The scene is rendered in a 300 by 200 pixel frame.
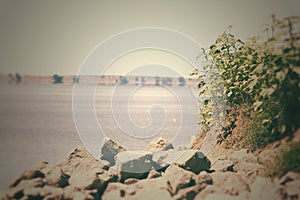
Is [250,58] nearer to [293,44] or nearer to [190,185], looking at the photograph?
[293,44]

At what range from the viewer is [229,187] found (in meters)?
4.02

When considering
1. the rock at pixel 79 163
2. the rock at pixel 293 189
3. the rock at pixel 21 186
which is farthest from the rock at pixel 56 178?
the rock at pixel 293 189

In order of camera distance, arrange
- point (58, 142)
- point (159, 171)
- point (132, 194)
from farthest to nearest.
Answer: point (58, 142)
point (159, 171)
point (132, 194)

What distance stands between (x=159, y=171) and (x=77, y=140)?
4667 mm

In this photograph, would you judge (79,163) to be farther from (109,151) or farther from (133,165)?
(133,165)

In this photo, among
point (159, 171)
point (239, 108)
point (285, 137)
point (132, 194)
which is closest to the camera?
point (132, 194)

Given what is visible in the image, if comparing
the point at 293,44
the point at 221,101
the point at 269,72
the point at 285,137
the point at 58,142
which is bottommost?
the point at 58,142

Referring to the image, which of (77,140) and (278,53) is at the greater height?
(278,53)

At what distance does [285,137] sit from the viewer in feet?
14.5

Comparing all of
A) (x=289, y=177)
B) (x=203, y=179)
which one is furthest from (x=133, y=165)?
(x=289, y=177)

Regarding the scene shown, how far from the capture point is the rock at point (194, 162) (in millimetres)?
4664

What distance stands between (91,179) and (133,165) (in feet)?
2.25

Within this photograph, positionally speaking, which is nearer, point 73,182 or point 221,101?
point 73,182

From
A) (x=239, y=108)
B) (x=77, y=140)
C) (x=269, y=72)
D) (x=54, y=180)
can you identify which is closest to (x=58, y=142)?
(x=77, y=140)
